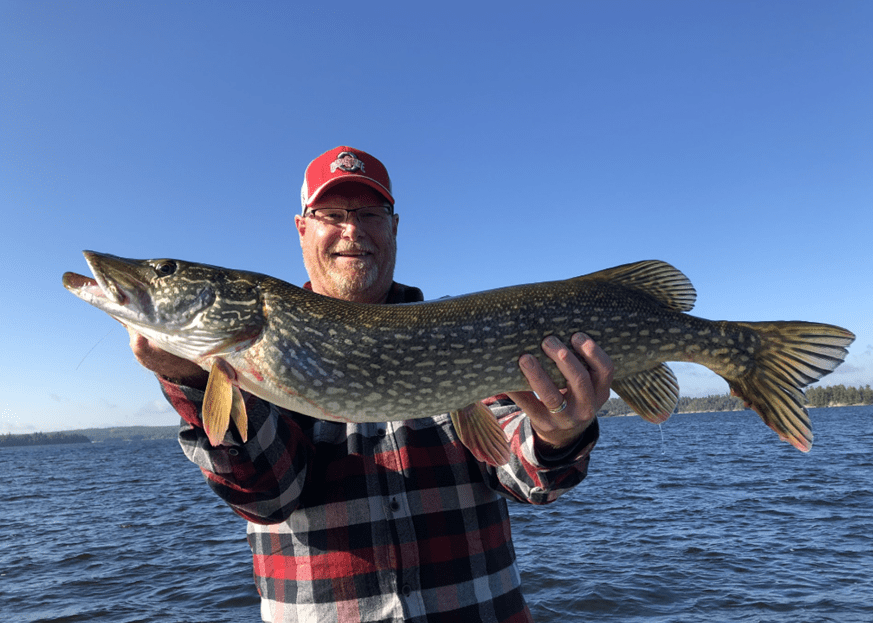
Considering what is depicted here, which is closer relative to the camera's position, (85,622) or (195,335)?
(195,335)

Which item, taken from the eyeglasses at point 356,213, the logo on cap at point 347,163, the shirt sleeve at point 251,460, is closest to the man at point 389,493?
the shirt sleeve at point 251,460

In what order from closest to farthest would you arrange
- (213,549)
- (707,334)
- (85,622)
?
(707,334) < (85,622) < (213,549)

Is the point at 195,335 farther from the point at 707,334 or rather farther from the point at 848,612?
the point at 848,612

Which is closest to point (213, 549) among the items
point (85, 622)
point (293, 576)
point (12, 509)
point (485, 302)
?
point (85, 622)

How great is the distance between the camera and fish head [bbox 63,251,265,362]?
2.44m

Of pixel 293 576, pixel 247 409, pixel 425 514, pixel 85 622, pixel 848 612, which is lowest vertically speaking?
pixel 848 612

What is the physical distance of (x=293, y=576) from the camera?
243cm

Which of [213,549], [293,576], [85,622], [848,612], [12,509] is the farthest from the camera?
[12,509]

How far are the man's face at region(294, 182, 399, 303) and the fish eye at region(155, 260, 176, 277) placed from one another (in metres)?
1.00

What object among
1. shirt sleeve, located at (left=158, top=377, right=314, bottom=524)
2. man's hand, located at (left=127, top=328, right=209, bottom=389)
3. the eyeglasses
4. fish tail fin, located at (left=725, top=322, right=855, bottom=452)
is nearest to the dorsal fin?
fish tail fin, located at (left=725, top=322, right=855, bottom=452)

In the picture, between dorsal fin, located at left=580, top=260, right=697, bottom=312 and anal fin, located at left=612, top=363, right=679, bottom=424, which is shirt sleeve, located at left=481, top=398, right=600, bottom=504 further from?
dorsal fin, located at left=580, top=260, right=697, bottom=312

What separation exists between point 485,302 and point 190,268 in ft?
4.74

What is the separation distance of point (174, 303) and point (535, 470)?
73.9 inches

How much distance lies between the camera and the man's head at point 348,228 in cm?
337
